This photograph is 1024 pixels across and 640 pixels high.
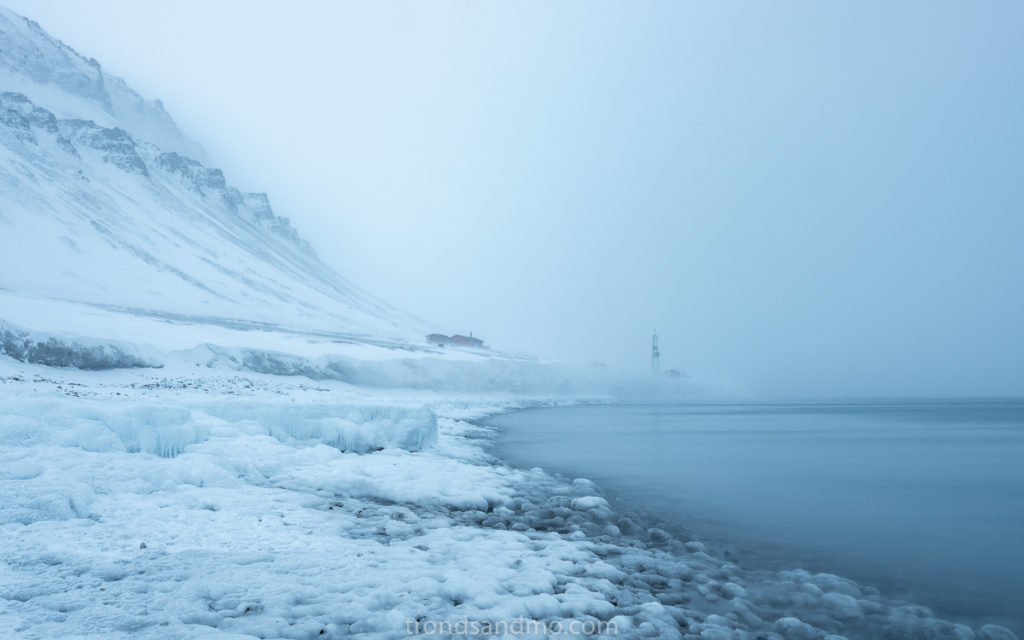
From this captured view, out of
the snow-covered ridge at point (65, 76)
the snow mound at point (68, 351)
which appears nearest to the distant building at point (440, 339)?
the snow mound at point (68, 351)

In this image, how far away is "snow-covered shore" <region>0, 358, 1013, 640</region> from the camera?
5516 mm

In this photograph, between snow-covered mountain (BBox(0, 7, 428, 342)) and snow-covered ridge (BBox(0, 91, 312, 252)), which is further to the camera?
snow-covered ridge (BBox(0, 91, 312, 252))

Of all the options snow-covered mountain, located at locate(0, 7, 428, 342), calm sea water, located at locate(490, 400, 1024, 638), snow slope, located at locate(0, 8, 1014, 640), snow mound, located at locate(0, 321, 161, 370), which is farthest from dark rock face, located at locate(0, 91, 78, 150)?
calm sea water, located at locate(490, 400, 1024, 638)

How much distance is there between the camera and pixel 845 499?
13.7 m

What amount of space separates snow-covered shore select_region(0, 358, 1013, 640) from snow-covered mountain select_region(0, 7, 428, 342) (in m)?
29.3

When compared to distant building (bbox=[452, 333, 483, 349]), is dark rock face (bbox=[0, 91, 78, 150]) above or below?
above

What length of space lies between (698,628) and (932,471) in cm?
1743

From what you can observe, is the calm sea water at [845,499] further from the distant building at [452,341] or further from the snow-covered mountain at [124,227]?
the distant building at [452,341]

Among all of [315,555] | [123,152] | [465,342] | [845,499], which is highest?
[123,152]

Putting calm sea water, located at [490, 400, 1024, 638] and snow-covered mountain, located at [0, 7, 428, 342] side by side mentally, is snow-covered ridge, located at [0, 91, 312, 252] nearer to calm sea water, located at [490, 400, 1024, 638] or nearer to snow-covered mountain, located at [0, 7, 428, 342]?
snow-covered mountain, located at [0, 7, 428, 342]

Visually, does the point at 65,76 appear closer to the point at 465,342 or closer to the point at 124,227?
the point at 124,227

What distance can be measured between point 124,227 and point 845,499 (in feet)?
333

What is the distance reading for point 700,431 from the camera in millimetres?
32156

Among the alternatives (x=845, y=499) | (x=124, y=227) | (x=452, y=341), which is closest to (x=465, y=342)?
(x=452, y=341)
